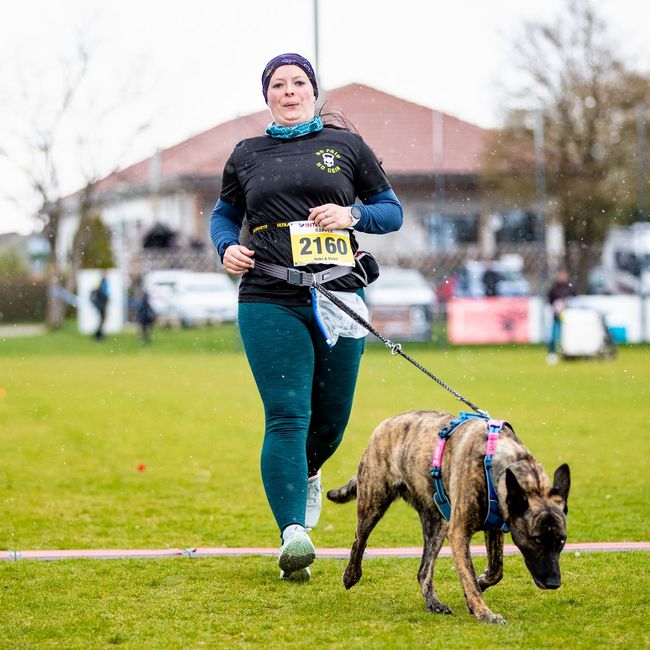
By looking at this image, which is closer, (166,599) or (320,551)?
(166,599)

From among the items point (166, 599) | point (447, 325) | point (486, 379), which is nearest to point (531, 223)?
point (447, 325)

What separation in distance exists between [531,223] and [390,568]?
75.1ft

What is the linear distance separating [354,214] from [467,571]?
1.53m

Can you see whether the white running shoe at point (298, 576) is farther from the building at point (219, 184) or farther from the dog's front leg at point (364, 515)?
the building at point (219, 184)

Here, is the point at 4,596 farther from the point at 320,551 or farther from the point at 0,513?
the point at 0,513

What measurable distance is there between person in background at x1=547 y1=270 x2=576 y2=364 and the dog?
48.7 feet

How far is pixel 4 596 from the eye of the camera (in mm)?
4406

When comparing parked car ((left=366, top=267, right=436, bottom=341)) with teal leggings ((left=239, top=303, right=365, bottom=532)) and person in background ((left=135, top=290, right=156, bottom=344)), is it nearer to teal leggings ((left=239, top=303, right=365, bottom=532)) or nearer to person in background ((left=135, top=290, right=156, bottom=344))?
person in background ((left=135, top=290, right=156, bottom=344))

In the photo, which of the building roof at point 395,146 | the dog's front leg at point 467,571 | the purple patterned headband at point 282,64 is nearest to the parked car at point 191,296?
the building roof at point 395,146

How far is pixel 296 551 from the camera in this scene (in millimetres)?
4391

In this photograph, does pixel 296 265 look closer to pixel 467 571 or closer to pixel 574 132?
pixel 467 571

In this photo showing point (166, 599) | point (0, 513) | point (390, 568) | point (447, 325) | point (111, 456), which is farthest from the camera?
point (447, 325)

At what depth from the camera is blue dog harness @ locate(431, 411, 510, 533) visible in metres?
3.84

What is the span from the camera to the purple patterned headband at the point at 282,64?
4.82 m
